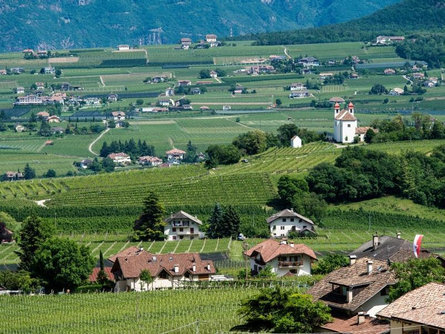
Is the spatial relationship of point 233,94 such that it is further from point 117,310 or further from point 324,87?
point 117,310

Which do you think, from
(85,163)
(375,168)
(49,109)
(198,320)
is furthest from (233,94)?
(198,320)

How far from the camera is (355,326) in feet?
102

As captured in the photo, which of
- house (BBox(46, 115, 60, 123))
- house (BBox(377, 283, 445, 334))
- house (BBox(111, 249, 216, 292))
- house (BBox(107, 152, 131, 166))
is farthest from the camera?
house (BBox(46, 115, 60, 123))

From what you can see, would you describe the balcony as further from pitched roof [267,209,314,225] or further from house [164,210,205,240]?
house [164,210,205,240]

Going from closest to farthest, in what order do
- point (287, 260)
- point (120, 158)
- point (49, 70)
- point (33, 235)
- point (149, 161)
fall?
1. point (287, 260)
2. point (33, 235)
3. point (149, 161)
4. point (120, 158)
5. point (49, 70)

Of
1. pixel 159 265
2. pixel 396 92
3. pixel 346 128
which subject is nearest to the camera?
pixel 159 265

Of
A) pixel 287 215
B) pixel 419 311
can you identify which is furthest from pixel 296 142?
pixel 419 311

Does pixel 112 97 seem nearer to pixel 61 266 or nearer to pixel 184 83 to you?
pixel 184 83

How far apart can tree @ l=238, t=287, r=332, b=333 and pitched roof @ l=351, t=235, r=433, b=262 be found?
5.09 m

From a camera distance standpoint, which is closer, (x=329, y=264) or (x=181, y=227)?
(x=329, y=264)

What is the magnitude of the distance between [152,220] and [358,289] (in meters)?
30.8

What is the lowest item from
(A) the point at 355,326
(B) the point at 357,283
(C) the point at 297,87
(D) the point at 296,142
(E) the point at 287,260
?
(A) the point at 355,326

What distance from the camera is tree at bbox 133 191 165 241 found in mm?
62844

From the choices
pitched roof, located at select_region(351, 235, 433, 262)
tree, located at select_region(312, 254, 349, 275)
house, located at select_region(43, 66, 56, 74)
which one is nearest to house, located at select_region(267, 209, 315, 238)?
tree, located at select_region(312, 254, 349, 275)
